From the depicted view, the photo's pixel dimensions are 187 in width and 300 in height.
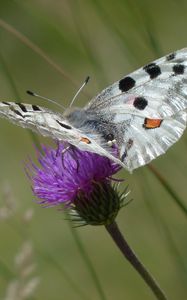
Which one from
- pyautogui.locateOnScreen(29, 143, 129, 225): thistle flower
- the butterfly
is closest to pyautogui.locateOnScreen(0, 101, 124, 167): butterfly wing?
the butterfly

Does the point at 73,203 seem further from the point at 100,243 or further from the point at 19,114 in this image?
the point at 100,243

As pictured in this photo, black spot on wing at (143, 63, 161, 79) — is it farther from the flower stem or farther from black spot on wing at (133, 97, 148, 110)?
the flower stem

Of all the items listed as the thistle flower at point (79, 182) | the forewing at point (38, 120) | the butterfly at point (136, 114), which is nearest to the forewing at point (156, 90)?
the butterfly at point (136, 114)

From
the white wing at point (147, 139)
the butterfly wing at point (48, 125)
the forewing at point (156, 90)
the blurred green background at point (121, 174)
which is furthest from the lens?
the blurred green background at point (121, 174)

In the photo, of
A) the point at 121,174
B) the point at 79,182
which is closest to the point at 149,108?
the point at 79,182

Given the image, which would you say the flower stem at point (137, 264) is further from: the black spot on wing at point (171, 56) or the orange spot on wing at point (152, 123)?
the black spot on wing at point (171, 56)

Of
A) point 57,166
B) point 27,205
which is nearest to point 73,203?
point 57,166

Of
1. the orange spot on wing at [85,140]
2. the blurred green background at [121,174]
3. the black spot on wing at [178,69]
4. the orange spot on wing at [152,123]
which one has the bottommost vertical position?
the blurred green background at [121,174]

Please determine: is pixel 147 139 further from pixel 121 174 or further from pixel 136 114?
pixel 121 174
